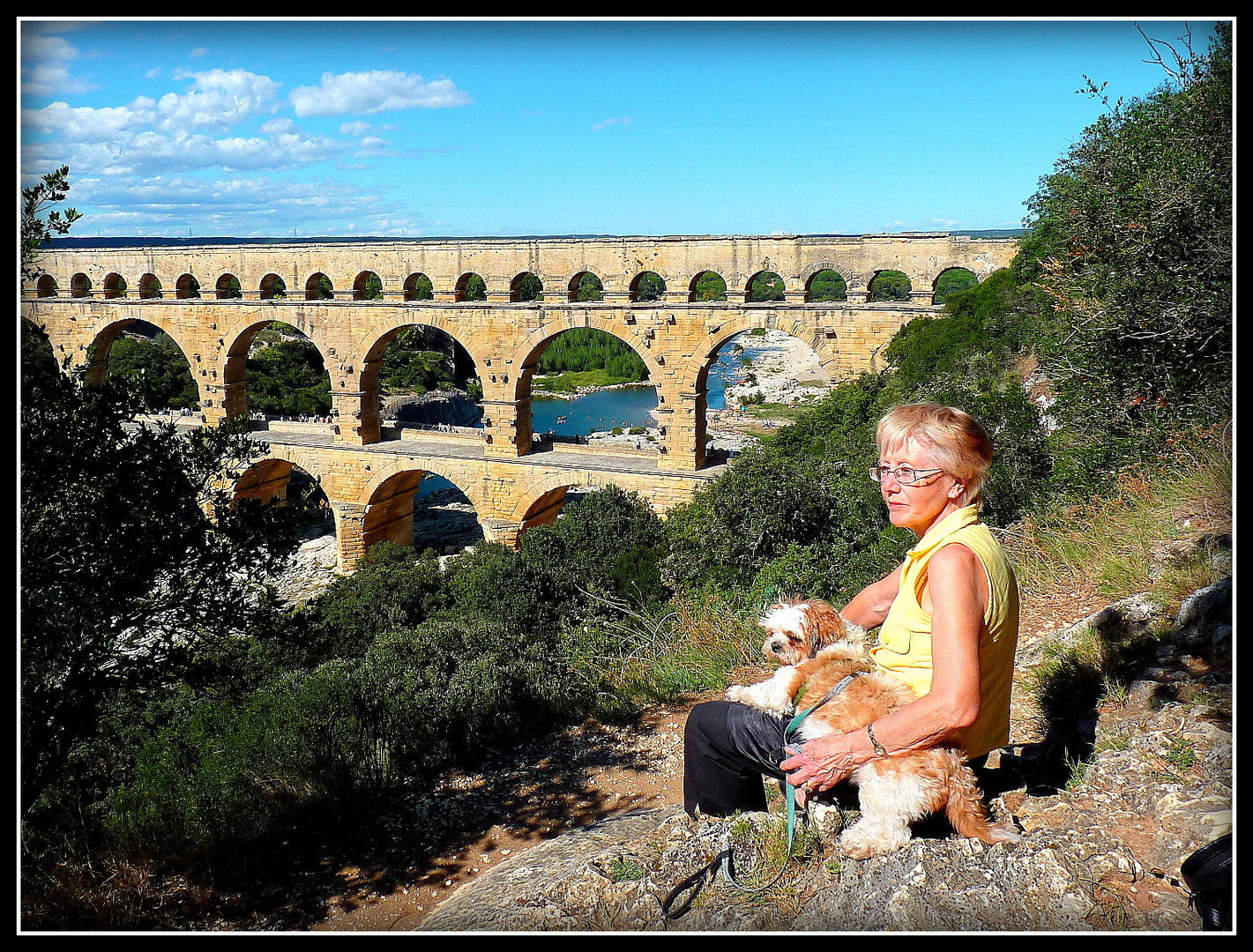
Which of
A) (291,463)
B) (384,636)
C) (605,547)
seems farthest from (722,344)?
(384,636)

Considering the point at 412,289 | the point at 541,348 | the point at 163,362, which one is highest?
the point at 412,289

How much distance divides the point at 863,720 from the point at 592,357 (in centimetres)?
4557

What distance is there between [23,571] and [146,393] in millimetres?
1313

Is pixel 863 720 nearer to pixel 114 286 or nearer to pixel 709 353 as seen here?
pixel 709 353

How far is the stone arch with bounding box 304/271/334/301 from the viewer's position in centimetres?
1731

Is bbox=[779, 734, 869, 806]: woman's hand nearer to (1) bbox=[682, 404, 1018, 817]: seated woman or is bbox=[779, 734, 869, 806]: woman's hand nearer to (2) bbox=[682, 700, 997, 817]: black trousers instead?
(1) bbox=[682, 404, 1018, 817]: seated woman

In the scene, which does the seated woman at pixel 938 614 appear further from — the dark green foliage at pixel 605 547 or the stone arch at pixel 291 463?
the stone arch at pixel 291 463

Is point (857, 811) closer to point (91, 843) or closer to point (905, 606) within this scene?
point (905, 606)

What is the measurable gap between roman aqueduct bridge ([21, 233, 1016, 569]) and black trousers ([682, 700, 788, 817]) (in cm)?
1132

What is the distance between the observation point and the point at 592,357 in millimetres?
46750

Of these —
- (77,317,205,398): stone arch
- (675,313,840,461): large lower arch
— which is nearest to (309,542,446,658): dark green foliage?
(675,313,840,461): large lower arch

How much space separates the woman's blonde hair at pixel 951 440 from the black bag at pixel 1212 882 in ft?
2.62

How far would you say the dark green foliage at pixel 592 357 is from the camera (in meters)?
44.3
